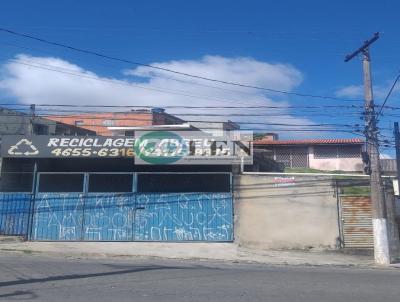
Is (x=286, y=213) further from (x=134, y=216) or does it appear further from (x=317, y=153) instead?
(x=317, y=153)

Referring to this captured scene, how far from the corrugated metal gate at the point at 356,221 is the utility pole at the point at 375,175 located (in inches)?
68.2

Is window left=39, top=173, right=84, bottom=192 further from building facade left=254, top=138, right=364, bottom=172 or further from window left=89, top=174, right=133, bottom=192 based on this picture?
building facade left=254, top=138, right=364, bottom=172

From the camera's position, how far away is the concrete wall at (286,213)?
1681 cm

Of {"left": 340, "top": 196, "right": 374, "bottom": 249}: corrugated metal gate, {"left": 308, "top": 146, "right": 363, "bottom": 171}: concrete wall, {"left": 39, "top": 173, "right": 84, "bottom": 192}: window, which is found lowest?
{"left": 340, "top": 196, "right": 374, "bottom": 249}: corrugated metal gate

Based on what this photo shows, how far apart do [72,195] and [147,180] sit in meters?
3.65

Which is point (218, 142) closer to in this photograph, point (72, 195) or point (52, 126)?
point (72, 195)

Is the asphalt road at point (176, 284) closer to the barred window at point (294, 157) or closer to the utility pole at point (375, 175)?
the utility pole at point (375, 175)

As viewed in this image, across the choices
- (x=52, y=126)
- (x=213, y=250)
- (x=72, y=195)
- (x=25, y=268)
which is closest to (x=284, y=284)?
(x=25, y=268)

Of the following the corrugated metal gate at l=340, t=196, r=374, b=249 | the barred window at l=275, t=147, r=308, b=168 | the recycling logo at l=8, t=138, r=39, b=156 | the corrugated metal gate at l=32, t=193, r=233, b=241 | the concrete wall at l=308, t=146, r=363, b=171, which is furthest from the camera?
the barred window at l=275, t=147, r=308, b=168

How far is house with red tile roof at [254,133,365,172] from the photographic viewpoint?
111ft

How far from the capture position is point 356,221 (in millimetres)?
16750

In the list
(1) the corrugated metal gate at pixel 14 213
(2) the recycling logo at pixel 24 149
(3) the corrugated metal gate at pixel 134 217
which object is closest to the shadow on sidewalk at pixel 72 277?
(3) the corrugated metal gate at pixel 134 217

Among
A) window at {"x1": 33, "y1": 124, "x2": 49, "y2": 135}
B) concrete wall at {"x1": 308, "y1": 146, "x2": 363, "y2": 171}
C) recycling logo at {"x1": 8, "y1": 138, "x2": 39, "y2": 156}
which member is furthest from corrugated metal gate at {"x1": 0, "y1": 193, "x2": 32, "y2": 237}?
concrete wall at {"x1": 308, "y1": 146, "x2": 363, "y2": 171}

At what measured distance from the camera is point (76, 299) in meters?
7.00
